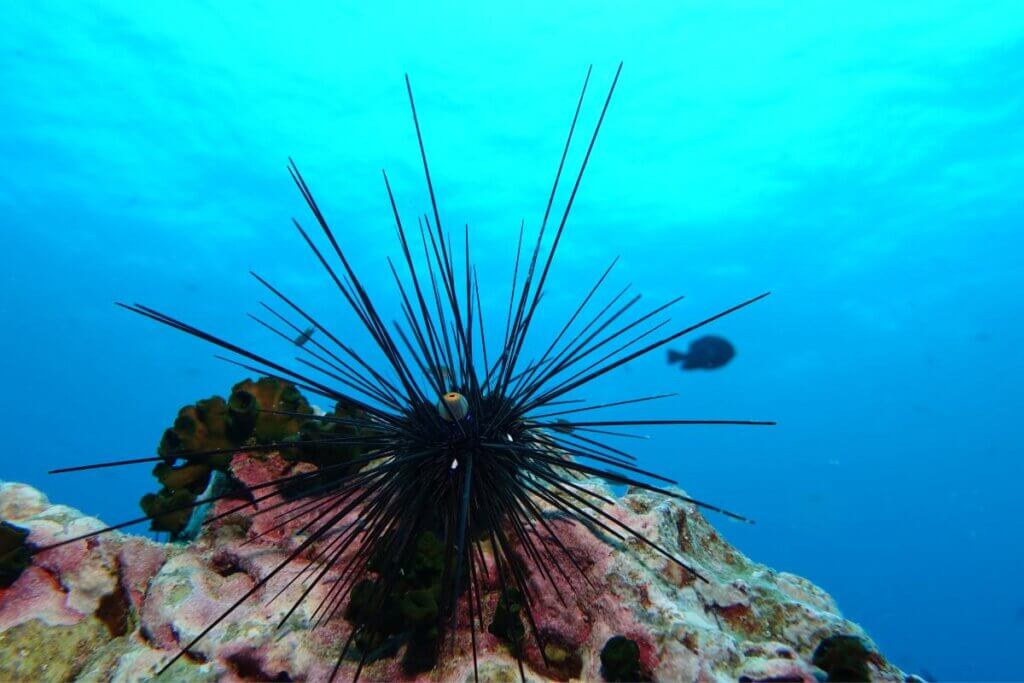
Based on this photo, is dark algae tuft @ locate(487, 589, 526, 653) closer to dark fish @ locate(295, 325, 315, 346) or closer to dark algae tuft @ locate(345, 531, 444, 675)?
dark algae tuft @ locate(345, 531, 444, 675)

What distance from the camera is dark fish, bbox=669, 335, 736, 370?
46.3 ft

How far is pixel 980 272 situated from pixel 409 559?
47.8m

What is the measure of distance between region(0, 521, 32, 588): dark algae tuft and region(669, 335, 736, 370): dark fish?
13.1 meters

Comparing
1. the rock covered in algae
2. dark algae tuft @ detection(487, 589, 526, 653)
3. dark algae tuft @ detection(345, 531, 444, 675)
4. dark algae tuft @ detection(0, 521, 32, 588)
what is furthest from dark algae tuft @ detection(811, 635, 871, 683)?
dark algae tuft @ detection(0, 521, 32, 588)

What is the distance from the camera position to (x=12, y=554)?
307 cm

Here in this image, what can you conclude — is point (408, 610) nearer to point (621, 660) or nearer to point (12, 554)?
point (621, 660)

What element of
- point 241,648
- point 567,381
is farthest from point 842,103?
point 241,648

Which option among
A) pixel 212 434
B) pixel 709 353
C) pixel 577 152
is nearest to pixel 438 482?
pixel 212 434

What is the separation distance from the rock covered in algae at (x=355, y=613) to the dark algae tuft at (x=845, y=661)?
17mm

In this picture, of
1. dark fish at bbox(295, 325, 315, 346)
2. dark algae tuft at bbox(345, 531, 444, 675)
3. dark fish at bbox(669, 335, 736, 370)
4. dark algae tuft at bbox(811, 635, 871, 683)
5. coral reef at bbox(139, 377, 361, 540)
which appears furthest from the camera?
dark fish at bbox(669, 335, 736, 370)

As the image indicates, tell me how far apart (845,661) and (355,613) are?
7.18 ft

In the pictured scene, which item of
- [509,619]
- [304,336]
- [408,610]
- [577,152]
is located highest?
[577,152]

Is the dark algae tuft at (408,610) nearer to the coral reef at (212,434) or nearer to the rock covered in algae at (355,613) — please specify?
the rock covered in algae at (355,613)

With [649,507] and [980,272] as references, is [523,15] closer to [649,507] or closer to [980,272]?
[649,507]
